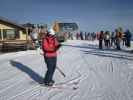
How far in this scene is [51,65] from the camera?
8875 mm

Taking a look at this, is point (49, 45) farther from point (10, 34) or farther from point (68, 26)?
point (68, 26)

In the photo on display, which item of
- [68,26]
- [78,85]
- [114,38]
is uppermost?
[68,26]

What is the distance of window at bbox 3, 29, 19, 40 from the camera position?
3066cm

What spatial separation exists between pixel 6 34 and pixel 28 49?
6.25 meters

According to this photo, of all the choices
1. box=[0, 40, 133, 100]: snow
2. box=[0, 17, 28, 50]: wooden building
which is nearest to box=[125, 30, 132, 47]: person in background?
box=[0, 17, 28, 50]: wooden building

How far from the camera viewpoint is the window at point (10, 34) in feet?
101

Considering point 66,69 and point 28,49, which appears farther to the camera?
point 28,49

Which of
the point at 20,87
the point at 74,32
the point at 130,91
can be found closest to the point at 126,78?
the point at 130,91

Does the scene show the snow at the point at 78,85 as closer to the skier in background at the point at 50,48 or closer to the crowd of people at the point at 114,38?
the skier in background at the point at 50,48

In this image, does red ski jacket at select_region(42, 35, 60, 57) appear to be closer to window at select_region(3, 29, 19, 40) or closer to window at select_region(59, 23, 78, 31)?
window at select_region(3, 29, 19, 40)

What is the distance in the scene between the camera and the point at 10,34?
3108cm

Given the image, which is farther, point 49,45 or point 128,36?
point 128,36

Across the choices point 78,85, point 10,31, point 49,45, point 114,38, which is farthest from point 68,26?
point 49,45

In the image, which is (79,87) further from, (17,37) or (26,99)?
(17,37)
